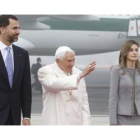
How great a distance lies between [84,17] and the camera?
54.8 feet

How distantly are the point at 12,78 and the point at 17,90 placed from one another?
9 centimetres

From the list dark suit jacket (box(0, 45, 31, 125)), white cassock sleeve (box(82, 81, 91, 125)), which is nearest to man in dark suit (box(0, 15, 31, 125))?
dark suit jacket (box(0, 45, 31, 125))

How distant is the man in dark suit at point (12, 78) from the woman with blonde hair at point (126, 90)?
0.62 meters

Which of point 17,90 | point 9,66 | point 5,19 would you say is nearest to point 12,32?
point 5,19

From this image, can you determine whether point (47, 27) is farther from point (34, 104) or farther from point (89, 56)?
point (34, 104)

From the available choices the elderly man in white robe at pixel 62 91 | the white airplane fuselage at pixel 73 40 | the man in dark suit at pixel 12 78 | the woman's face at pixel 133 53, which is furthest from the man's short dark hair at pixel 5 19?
the white airplane fuselage at pixel 73 40

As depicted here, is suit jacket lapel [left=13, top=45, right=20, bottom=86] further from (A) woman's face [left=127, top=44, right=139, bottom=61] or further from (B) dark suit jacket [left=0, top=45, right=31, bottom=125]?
(A) woman's face [left=127, top=44, right=139, bottom=61]

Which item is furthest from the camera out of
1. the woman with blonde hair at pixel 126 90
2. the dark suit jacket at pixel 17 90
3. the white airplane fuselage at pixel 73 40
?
the white airplane fuselage at pixel 73 40

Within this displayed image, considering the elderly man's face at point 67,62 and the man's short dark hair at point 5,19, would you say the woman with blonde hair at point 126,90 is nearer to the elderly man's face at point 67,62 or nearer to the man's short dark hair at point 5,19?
the elderly man's face at point 67,62

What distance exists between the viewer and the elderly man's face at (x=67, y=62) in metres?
3.65

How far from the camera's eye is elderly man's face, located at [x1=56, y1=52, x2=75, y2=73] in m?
3.65

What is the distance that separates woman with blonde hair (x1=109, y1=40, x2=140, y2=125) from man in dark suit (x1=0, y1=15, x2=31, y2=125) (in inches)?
24.3

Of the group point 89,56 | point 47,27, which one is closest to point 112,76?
point 89,56

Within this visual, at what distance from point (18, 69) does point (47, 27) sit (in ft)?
42.6
